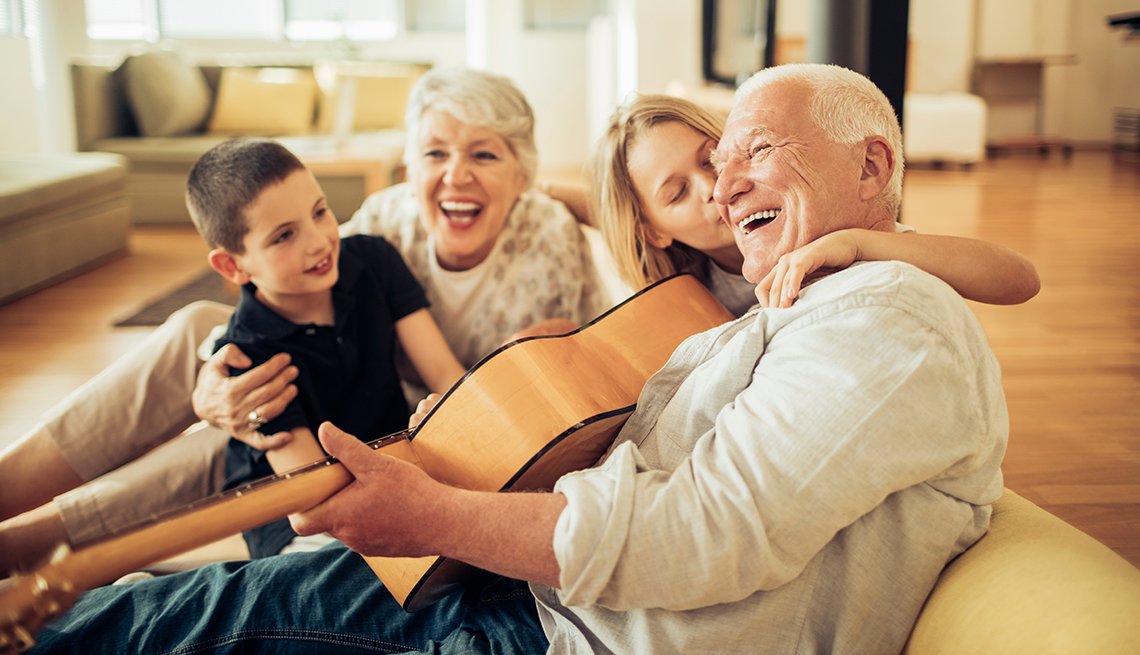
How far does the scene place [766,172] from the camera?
1.24 meters

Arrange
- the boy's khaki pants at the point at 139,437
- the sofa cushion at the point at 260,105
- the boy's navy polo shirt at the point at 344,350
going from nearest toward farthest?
the boy's navy polo shirt at the point at 344,350
the boy's khaki pants at the point at 139,437
the sofa cushion at the point at 260,105

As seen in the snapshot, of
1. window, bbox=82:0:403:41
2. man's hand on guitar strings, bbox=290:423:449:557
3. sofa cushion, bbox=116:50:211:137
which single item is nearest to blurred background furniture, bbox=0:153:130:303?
sofa cushion, bbox=116:50:211:137

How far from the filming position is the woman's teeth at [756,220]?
4.20 feet

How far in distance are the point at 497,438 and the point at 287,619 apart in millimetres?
397

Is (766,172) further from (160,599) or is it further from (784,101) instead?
(160,599)

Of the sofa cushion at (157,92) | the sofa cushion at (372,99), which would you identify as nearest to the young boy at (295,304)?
the sofa cushion at (157,92)

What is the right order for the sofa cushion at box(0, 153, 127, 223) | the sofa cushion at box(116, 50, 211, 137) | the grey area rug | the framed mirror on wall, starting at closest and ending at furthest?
the grey area rug < the sofa cushion at box(0, 153, 127, 223) < the framed mirror on wall < the sofa cushion at box(116, 50, 211, 137)

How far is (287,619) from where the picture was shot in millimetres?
1327

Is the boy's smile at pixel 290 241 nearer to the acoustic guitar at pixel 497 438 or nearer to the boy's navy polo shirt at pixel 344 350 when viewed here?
the boy's navy polo shirt at pixel 344 350

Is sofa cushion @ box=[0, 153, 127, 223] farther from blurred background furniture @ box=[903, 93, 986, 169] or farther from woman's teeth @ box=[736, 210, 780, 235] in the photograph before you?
blurred background furniture @ box=[903, 93, 986, 169]

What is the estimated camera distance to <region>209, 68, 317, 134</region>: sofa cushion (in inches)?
300

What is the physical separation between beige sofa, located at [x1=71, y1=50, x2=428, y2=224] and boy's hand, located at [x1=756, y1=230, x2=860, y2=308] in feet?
16.2

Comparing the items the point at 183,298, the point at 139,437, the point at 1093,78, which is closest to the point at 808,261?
the point at 139,437

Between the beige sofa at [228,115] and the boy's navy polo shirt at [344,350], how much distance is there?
157 inches
